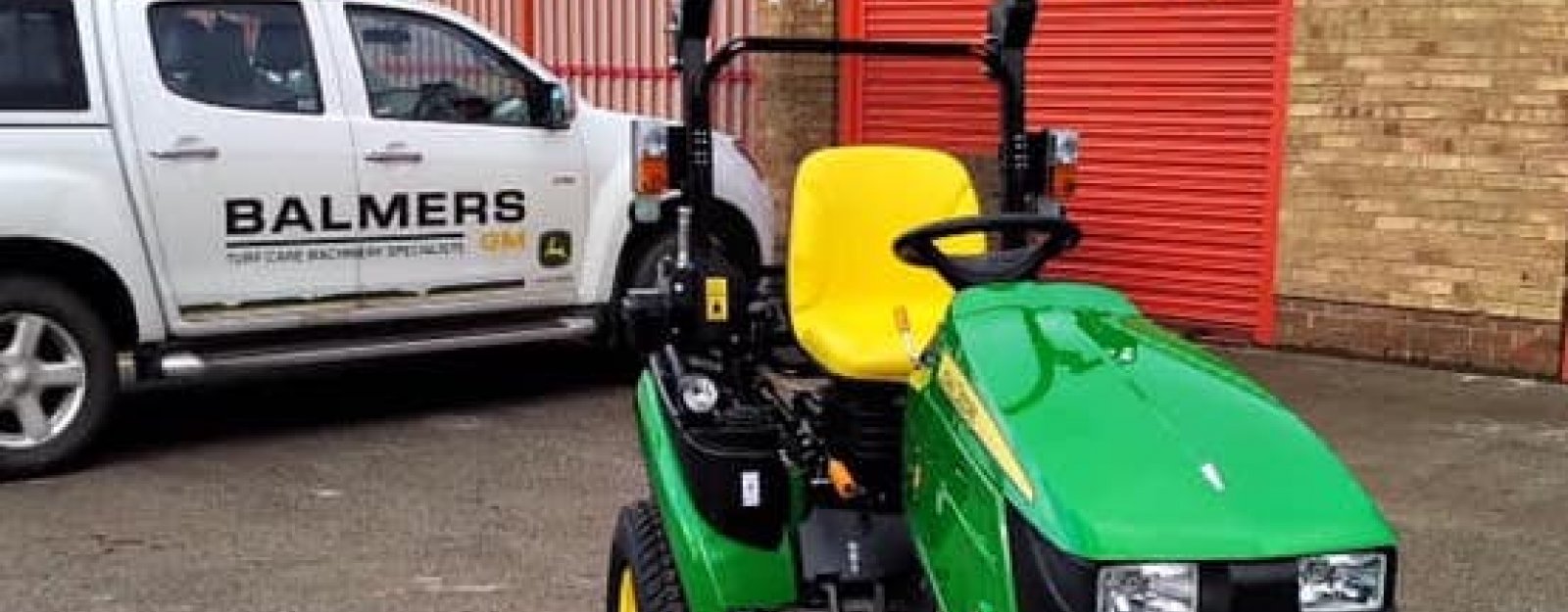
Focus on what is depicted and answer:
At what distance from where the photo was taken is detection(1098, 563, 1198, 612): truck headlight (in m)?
2.78

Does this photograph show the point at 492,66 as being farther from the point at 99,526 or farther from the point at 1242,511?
the point at 1242,511

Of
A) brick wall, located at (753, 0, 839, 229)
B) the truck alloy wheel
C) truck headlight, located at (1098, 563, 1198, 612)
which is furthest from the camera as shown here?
brick wall, located at (753, 0, 839, 229)

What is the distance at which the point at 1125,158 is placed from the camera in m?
10.2

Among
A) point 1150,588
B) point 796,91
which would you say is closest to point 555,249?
point 796,91

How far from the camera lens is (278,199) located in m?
7.55

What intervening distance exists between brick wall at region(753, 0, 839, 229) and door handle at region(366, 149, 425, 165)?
3.85 metres

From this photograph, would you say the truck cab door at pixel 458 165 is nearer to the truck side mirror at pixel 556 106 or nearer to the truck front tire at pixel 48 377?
the truck side mirror at pixel 556 106

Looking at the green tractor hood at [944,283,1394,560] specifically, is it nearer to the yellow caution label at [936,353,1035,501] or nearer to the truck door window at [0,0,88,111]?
the yellow caution label at [936,353,1035,501]

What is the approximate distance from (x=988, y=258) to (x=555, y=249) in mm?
4802

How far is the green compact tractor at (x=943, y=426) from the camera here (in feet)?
→ 9.29

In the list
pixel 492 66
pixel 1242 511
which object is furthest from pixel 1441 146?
pixel 1242 511

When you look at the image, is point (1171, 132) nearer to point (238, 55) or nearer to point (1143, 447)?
point (238, 55)

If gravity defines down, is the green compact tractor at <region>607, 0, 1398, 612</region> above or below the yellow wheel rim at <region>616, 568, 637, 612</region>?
above

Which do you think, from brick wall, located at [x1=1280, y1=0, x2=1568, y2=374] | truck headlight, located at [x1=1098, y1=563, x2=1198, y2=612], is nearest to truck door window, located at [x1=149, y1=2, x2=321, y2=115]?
brick wall, located at [x1=1280, y1=0, x2=1568, y2=374]
